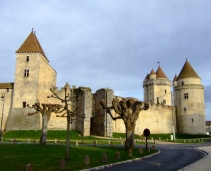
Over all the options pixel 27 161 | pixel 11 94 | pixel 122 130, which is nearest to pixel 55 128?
pixel 11 94

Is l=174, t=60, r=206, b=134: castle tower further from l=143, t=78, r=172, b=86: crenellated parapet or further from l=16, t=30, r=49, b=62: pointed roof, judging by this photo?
l=16, t=30, r=49, b=62: pointed roof

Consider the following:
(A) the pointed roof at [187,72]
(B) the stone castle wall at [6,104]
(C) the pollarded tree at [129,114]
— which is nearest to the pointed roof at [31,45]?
(B) the stone castle wall at [6,104]

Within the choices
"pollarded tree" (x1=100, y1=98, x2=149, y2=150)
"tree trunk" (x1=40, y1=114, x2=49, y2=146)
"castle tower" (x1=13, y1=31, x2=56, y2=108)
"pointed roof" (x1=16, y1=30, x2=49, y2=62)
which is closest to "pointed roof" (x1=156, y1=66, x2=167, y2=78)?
"castle tower" (x1=13, y1=31, x2=56, y2=108)

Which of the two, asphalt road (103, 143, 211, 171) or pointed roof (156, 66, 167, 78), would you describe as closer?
asphalt road (103, 143, 211, 171)

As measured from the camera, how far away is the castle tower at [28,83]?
45.0 meters

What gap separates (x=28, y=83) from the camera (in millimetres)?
47344

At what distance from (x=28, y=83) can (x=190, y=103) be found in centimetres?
3863

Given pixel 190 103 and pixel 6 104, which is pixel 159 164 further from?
pixel 190 103

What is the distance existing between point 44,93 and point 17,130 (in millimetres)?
8477

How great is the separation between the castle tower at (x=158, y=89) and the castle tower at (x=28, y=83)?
33.7 m

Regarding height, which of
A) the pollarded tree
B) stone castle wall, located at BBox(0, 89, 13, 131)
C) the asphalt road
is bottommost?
the asphalt road

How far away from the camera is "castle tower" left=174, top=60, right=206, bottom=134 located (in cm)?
6231

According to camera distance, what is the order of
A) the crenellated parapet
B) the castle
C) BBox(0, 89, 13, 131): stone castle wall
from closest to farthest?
the castle < BBox(0, 89, 13, 131): stone castle wall < the crenellated parapet

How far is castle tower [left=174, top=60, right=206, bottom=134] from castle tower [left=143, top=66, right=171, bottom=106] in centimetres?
884
